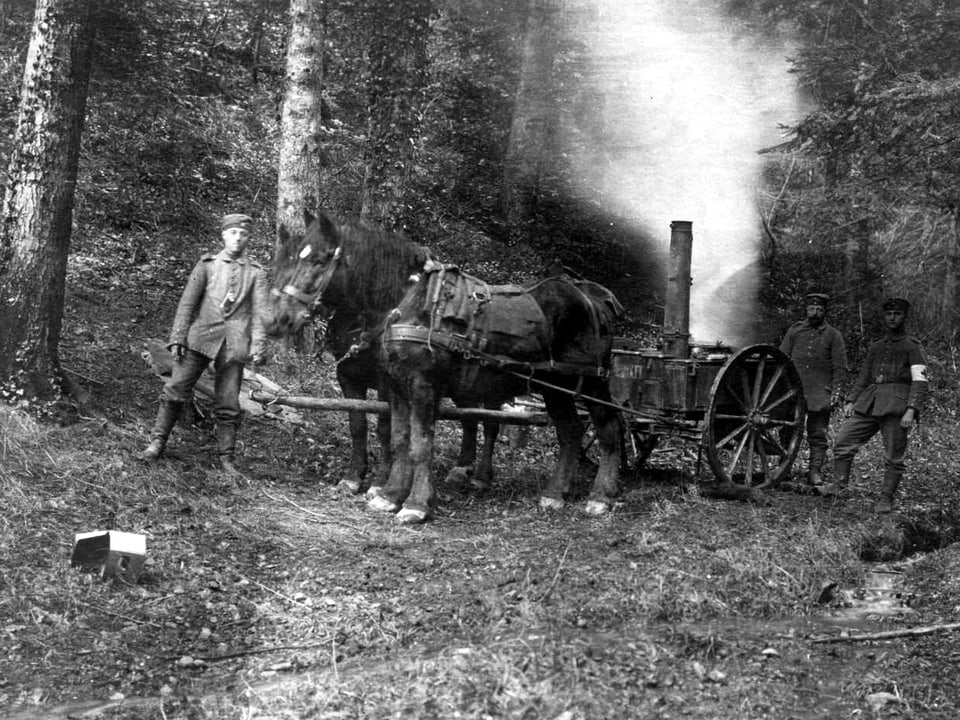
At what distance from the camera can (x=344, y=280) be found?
7.27 m

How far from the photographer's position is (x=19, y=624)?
16.3 ft

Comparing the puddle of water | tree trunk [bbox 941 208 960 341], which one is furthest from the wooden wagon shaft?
tree trunk [bbox 941 208 960 341]

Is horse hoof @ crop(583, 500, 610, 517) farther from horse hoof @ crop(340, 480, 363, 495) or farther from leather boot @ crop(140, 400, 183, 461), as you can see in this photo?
leather boot @ crop(140, 400, 183, 461)

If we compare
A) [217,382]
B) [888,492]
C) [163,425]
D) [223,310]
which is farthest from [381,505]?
[888,492]

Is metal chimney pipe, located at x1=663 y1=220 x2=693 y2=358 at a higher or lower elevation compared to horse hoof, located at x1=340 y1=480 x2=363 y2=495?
higher

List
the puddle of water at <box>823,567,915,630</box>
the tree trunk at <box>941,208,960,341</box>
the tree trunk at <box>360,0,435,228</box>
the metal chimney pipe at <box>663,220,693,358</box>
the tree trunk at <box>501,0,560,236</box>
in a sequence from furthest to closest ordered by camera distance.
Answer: the tree trunk at <box>501,0,560,236</box> < the tree trunk at <box>941,208,960,341</box> < the tree trunk at <box>360,0,435,228</box> < the metal chimney pipe at <box>663,220,693,358</box> < the puddle of water at <box>823,567,915,630</box>

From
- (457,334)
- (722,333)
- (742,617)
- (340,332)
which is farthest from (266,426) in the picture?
(722,333)

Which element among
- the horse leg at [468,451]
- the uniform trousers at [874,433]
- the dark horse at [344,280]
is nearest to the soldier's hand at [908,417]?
the uniform trousers at [874,433]

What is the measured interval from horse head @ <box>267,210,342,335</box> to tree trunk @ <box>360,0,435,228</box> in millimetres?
6492

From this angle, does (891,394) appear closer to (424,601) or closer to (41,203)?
(424,601)

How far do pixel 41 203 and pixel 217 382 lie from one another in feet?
6.97

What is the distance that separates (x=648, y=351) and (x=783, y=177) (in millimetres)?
11016

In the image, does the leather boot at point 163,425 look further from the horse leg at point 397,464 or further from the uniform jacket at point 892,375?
the uniform jacket at point 892,375

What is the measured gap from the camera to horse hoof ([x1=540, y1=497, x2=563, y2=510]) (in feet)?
26.4
